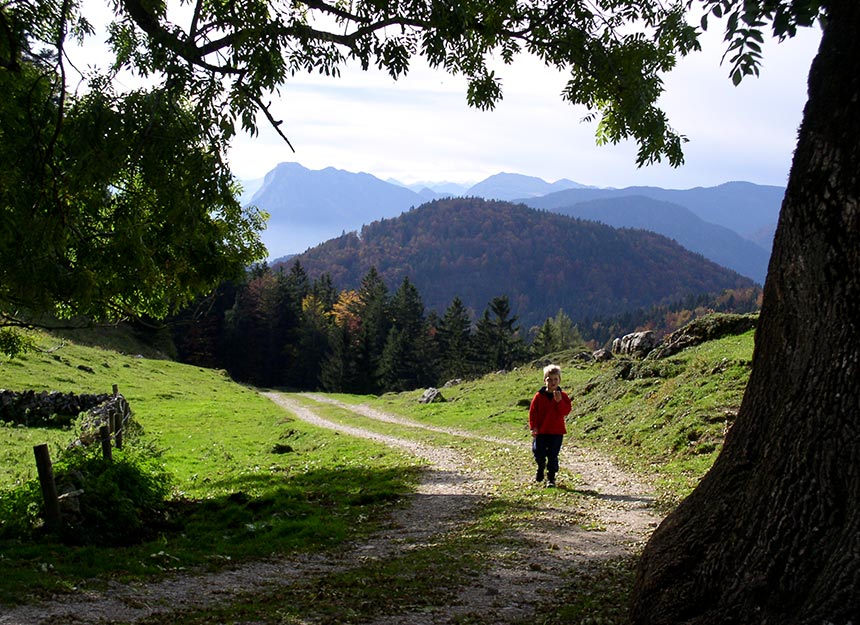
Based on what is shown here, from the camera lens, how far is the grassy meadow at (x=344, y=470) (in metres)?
8.84

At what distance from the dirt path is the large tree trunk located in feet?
9.04

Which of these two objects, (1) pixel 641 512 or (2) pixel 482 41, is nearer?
(2) pixel 482 41

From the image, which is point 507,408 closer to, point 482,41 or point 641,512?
point 641,512

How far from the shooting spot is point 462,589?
8102 millimetres

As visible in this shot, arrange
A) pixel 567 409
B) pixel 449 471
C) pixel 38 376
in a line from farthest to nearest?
pixel 38 376
pixel 449 471
pixel 567 409

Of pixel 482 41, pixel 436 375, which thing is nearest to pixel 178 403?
pixel 482 41

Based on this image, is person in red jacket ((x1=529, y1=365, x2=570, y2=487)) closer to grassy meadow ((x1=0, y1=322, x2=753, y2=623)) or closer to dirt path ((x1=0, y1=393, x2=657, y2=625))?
grassy meadow ((x1=0, y1=322, x2=753, y2=623))

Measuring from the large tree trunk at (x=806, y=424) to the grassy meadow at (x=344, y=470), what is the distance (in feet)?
5.69

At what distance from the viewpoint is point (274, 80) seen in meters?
8.35

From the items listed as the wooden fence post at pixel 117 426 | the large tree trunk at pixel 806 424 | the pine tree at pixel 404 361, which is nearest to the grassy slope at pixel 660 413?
the large tree trunk at pixel 806 424

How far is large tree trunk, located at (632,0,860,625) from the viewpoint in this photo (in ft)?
15.1

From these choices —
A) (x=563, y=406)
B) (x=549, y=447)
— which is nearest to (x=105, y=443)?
(x=549, y=447)

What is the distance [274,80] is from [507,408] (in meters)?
26.2

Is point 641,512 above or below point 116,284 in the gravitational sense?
below
